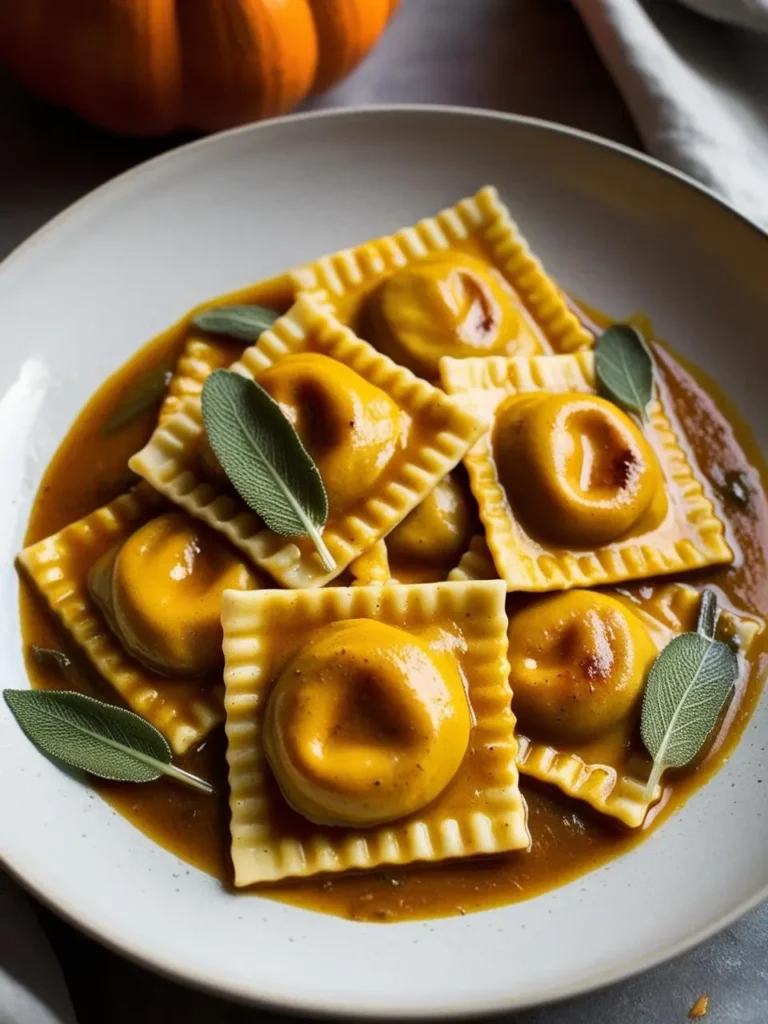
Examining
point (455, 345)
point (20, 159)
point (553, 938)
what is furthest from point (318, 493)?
point (20, 159)

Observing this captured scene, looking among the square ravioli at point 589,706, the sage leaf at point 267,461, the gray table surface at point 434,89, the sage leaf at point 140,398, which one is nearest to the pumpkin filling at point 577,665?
the square ravioli at point 589,706

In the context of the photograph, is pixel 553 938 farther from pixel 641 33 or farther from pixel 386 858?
A: pixel 641 33

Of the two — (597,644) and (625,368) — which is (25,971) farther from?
(625,368)

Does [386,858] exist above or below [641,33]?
below

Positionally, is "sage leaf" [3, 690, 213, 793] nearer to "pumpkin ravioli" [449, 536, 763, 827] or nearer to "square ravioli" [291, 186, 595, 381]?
"pumpkin ravioli" [449, 536, 763, 827]

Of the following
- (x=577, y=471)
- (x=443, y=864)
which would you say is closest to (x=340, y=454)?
(x=577, y=471)

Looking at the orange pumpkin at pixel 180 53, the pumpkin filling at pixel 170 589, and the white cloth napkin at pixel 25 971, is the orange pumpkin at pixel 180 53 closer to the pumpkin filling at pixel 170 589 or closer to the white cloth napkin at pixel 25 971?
the pumpkin filling at pixel 170 589
